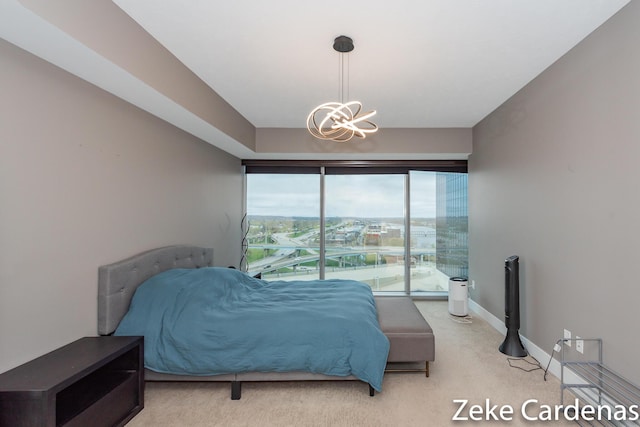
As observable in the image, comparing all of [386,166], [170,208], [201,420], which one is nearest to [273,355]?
[201,420]

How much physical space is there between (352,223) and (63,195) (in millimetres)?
3880

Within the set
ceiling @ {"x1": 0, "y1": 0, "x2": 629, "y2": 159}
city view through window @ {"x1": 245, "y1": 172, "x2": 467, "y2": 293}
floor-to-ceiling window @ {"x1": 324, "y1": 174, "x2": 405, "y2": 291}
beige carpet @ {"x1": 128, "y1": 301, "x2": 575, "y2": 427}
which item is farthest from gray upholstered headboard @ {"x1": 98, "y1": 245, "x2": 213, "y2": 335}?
floor-to-ceiling window @ {"x1": 324, "y1": 174, "x2": 405, "y2": 291}

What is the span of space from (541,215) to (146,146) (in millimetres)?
3584

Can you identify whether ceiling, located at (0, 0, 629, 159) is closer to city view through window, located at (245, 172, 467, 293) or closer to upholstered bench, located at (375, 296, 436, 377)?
city view through window, located at (245, 172, 467, 293)

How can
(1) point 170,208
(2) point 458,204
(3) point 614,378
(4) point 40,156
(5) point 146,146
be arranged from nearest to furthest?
(4) point 40,156
(3) point 614,378
(5) point 146,146
(1) point 170,208
(2) point 458,204

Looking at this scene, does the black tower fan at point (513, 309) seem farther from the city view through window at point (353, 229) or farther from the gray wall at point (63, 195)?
the gray wall at point (63, 195)

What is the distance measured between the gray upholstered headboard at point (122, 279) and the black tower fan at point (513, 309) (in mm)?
3240

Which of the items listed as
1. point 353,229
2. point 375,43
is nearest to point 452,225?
point 353,229

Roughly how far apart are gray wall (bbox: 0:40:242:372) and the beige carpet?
2.76 feet

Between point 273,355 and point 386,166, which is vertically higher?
point 386,166

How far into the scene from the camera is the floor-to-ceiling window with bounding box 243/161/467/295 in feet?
16.6

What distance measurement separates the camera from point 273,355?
2246 millimetres

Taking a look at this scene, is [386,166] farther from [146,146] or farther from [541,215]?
[146,146]

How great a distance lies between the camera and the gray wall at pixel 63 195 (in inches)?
67.0
